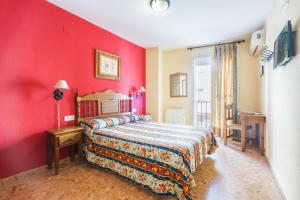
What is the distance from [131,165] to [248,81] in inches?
150

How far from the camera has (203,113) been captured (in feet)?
17.4

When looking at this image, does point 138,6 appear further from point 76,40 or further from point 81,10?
point 76,40

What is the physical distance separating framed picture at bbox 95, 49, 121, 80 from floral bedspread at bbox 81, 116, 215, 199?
1220 millimetres

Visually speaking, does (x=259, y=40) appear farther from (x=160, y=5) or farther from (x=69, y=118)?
(x=69, y=118)

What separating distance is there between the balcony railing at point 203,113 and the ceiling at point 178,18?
6.58 ft

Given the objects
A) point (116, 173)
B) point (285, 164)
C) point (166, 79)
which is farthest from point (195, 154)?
point (166, 79)

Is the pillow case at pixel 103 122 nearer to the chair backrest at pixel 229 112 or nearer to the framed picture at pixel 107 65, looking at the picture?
the framed picture at pixel 107 65

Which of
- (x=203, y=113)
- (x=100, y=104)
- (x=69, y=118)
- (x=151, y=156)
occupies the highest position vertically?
(x=100, y=104)

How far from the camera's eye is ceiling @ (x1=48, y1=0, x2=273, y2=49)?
262 centimetres

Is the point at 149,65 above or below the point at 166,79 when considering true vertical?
above

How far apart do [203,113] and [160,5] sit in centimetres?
380

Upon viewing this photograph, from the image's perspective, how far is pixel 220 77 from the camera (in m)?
4.40

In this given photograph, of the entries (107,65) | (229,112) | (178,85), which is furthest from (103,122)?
(229,112)

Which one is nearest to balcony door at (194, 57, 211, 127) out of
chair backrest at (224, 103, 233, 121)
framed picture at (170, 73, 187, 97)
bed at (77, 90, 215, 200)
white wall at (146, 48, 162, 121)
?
framed picture at (170, 73, 187, 97)
